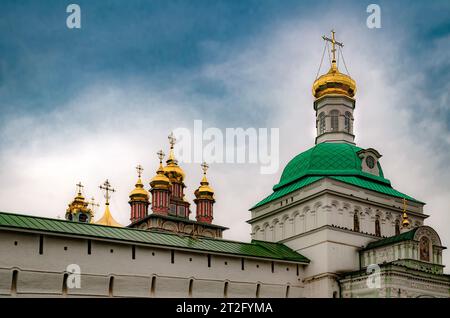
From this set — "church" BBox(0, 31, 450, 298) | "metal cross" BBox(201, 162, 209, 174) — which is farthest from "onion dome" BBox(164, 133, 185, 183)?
"church" BBox(0, 31, 450, 298)

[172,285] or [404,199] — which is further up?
[404,199]

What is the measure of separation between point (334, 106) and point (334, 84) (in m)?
1.67

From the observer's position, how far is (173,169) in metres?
62.4

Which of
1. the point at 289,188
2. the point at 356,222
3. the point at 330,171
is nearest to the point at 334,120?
the point at 330,171

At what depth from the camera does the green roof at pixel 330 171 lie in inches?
1664

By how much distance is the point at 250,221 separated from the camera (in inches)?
1827

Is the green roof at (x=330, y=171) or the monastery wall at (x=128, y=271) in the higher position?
the green roof at (x=330, y=171)

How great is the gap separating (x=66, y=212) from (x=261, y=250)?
3494cm

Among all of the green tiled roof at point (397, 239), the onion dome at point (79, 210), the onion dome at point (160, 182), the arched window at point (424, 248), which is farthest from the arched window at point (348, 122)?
the onion dome at point (79, 210)

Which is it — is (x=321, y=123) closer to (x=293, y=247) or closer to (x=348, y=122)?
(x=348, y=122)

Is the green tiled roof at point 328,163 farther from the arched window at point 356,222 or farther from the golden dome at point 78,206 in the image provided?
the golden dome at point 78,206
